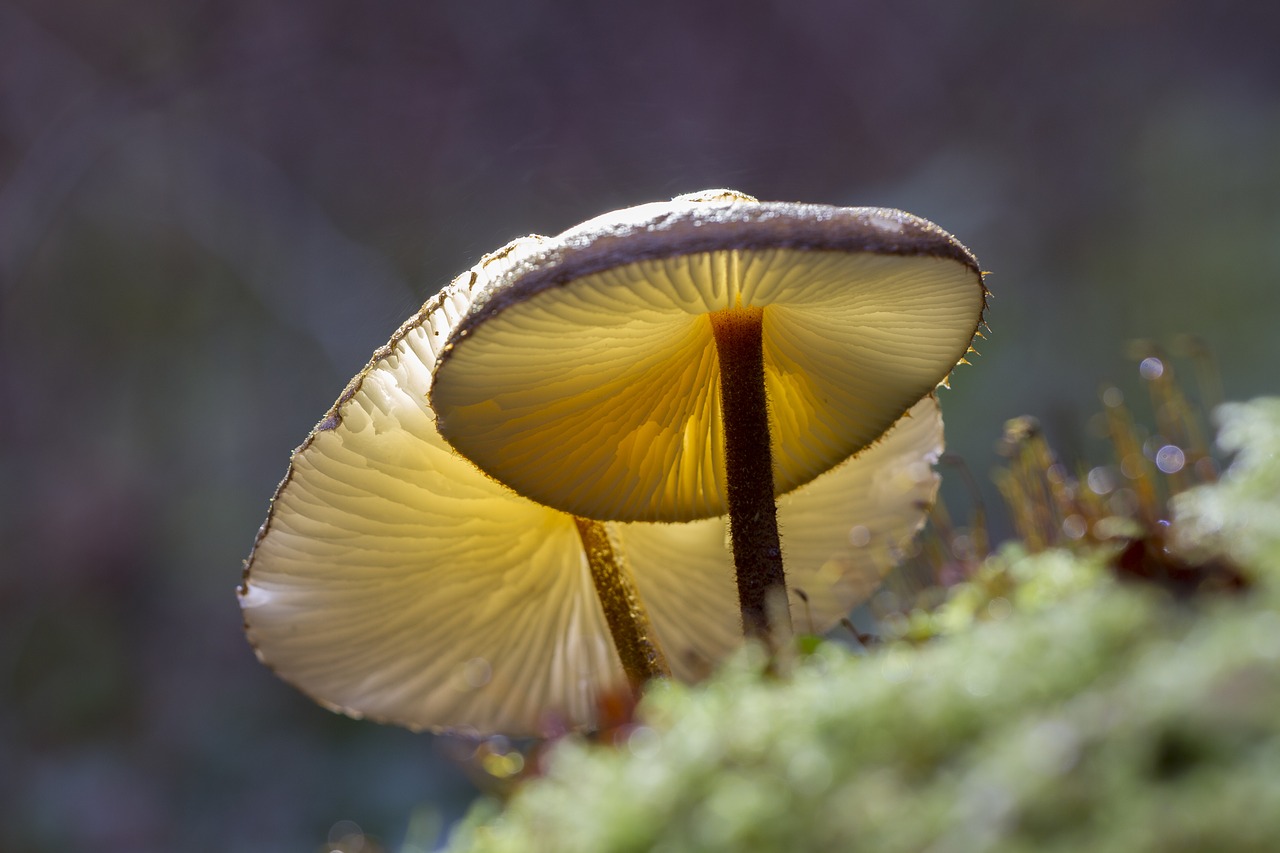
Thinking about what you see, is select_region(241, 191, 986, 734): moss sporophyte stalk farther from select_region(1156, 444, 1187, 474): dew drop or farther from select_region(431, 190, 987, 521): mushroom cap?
select_region(1156, 444, 1187, 474): dew drop

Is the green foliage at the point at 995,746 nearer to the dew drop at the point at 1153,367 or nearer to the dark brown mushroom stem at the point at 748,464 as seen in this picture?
the dark brown mushroom stem at the point at 748,464

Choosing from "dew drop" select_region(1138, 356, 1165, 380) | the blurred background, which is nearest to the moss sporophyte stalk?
"dew drop" select_region(1138, 356, 1165, 380)

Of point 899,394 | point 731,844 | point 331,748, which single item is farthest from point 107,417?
point 731,844

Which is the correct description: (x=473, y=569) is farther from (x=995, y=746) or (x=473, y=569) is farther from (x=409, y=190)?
(x=409, y=190)

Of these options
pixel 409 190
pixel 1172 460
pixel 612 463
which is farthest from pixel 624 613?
pixel 409 190

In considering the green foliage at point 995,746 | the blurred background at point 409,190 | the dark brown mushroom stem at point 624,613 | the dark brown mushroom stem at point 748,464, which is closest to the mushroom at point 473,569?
the dark brown mushroom stem at point 624,613

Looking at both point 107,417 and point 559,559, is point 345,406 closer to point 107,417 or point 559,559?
point 559,559

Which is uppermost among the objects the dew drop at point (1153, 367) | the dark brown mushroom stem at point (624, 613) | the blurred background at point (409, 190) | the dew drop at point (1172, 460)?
the blurred background at point (409, 190)
